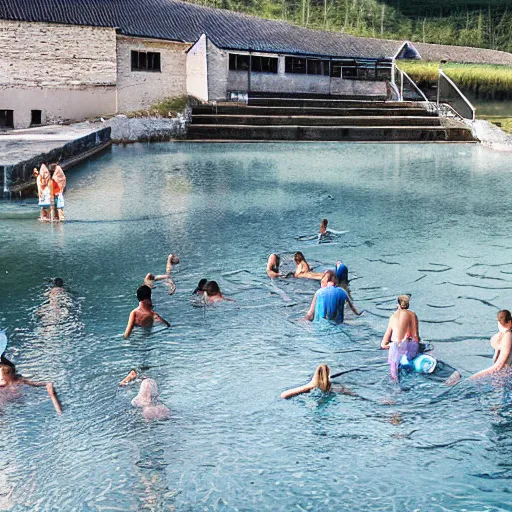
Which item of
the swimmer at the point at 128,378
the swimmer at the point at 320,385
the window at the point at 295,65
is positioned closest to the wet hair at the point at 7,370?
the swimmer at the point at 128,378

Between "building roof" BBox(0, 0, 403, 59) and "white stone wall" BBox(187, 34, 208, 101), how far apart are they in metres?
0.71

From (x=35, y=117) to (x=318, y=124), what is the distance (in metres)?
12.1

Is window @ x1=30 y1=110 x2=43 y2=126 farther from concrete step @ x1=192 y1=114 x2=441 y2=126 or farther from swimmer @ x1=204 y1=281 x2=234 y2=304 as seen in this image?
swimmer @ x1=204 y1=281 x2=234 y2=304

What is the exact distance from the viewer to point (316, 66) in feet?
138

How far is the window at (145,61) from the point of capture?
3738cm

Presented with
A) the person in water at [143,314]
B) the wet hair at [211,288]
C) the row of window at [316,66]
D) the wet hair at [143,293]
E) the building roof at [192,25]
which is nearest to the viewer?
the person in water at [143,314]

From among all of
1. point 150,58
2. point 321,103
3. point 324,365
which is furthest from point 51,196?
point 321,103

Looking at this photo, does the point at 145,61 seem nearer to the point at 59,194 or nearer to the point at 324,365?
the point at 59,194

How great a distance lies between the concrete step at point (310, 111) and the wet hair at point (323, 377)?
28.2 meters

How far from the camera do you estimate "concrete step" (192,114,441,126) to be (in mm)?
35062

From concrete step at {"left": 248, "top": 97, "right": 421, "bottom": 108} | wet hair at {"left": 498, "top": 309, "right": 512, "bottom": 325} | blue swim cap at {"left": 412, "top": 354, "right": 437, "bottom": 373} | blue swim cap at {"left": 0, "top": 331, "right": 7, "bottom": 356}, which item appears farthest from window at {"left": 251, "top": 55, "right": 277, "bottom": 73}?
wet hair at {"left": 498, "top": 309, "right": 512, "bottom": 325}

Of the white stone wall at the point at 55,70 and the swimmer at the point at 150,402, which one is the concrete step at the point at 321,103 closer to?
the white stone wall at the point at 55,70

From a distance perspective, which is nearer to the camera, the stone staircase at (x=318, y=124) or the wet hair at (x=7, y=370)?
the wet hair at (x=7, y=370)

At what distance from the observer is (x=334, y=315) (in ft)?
35.6
